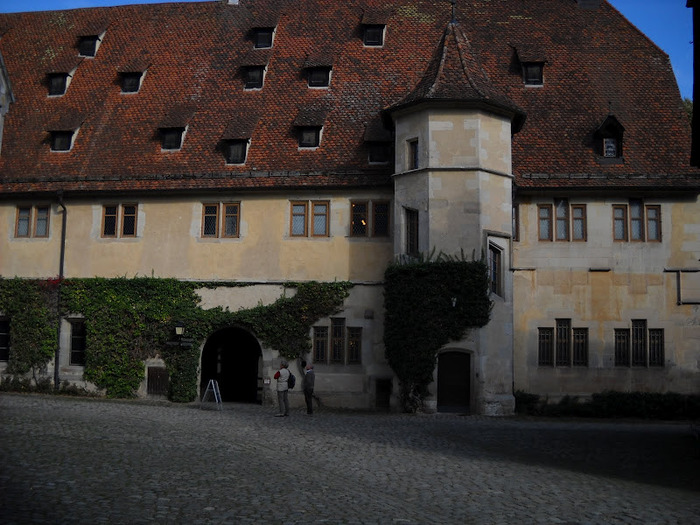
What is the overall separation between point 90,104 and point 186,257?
25.3ft

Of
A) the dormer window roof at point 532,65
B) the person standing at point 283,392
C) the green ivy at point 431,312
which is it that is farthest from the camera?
the dormer window roof at point 532,65

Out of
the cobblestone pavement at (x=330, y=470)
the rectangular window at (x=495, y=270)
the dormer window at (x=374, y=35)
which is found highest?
the dormer window at (x=374, y=35)

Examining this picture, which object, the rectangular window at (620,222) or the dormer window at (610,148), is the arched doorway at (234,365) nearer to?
the rectangular window at (620,222)

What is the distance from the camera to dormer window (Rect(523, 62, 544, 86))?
2906 cm

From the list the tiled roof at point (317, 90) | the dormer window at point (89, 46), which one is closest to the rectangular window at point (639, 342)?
the tiled roof at point (317, 90)

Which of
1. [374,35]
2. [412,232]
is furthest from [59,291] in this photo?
[374,35]

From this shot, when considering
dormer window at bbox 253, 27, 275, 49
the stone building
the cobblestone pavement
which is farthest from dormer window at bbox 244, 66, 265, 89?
the cobblestone pavement

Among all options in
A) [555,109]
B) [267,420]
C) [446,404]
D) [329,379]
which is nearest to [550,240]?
[555,109]

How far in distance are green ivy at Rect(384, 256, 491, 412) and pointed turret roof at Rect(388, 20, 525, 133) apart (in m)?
4.73

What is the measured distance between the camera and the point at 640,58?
97.4 ft

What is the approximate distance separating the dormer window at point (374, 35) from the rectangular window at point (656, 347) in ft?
45.4

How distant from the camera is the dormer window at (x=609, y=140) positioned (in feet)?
87.6

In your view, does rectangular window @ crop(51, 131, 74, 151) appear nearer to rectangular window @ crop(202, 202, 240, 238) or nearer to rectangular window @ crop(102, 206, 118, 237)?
rectangular window @ crop(102, 206, 118, 237)

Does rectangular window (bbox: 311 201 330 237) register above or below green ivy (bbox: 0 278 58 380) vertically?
above
